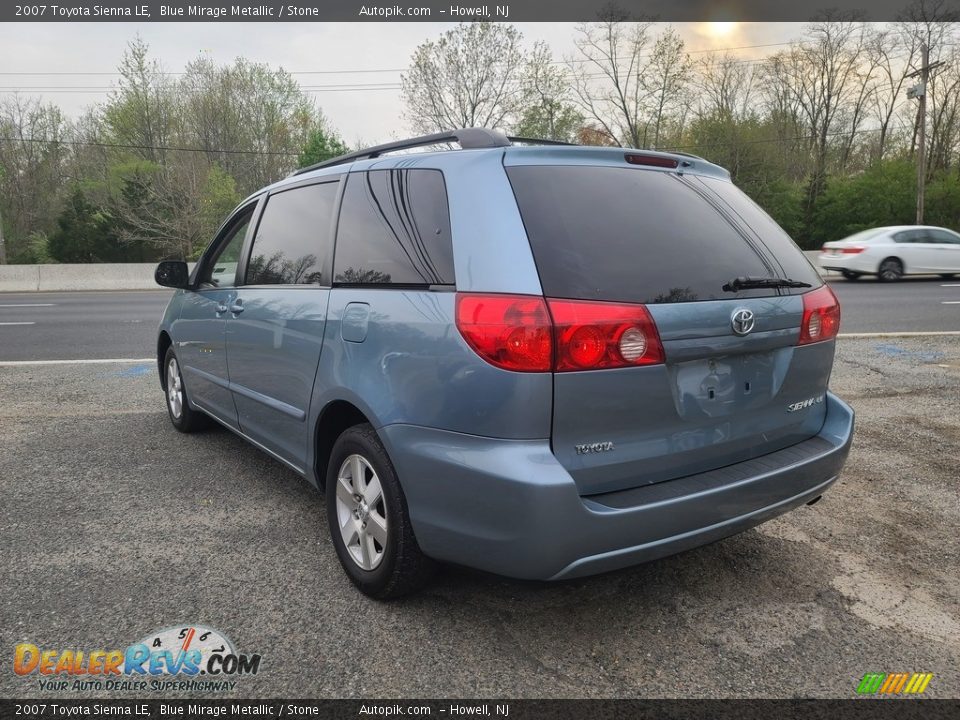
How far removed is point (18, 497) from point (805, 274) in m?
4.24

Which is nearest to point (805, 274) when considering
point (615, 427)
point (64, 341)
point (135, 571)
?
point (615, 427)

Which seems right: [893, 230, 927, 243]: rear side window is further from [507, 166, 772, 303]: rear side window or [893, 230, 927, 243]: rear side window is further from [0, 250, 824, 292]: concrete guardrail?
[0, 250, 824, 292]: concrete guardrail

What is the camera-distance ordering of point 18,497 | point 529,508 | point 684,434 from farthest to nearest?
point 18,497, point 684,434, point 529,508

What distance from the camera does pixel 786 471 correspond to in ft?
8.33

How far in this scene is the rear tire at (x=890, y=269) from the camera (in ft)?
61.3

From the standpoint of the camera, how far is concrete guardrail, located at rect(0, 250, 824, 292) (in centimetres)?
2252

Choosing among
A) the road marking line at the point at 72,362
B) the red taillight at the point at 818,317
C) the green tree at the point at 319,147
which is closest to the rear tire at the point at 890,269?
the road marking line at the point at 72,362

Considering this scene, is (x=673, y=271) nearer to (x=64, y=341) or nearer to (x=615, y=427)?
(x=615, y=427)

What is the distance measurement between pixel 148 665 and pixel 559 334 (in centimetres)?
178

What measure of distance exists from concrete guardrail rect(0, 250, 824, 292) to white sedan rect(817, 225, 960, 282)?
66.3ft

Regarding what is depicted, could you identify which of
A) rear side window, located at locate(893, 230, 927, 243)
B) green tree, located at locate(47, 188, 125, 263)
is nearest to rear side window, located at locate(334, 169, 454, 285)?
rear side window, located at locate(893, 230, 927, 243)

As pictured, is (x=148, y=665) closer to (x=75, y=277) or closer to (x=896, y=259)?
(x=896, y=259)

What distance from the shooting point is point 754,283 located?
252 cm

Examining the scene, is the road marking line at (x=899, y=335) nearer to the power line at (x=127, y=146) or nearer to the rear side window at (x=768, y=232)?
the rear side window at (x=768, y=232)
